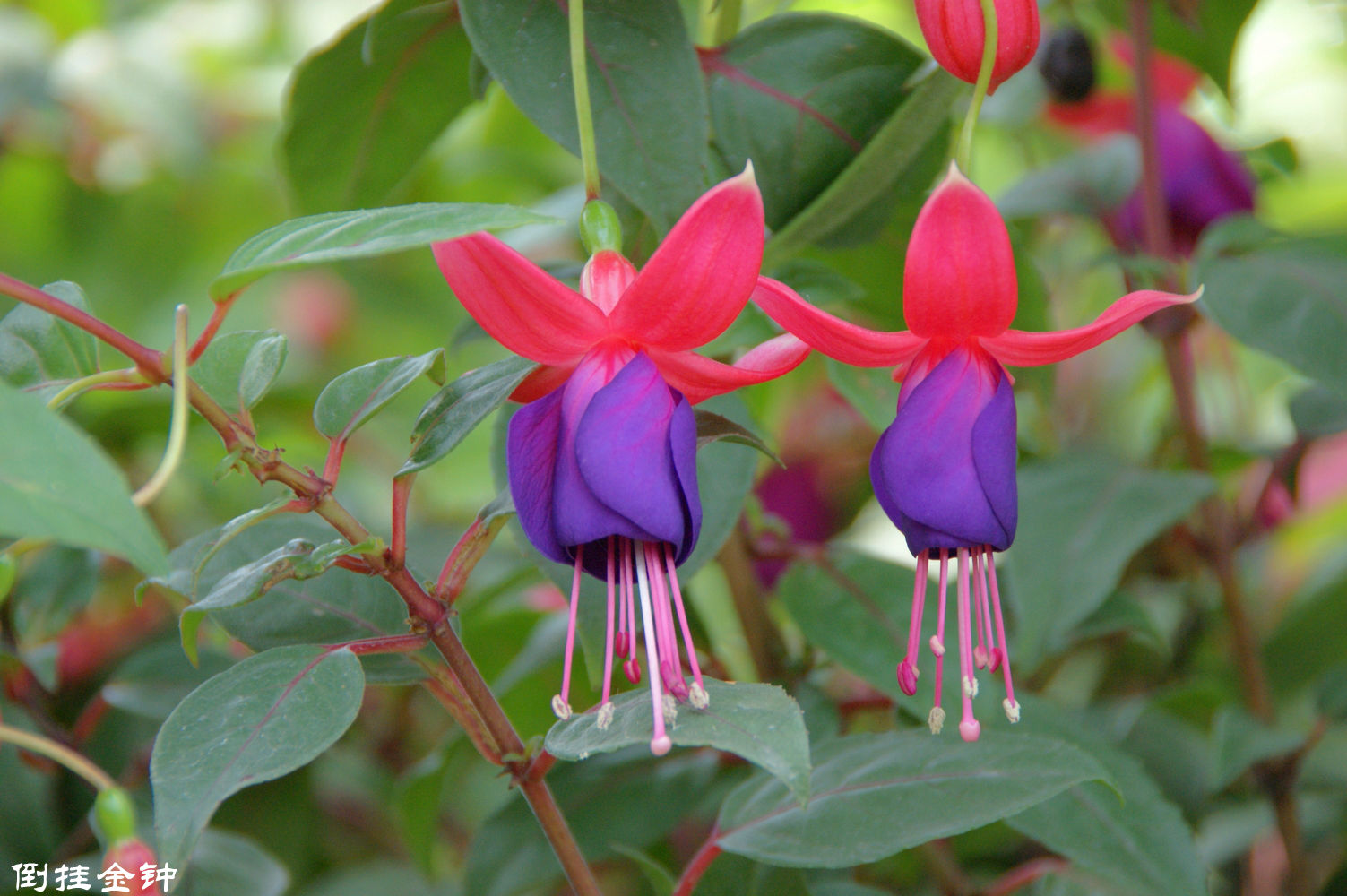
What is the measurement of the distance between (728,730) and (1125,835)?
12.5 inches

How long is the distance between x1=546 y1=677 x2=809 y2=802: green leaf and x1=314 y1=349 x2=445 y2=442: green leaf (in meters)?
0.15

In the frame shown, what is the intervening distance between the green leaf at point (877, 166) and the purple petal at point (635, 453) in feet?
0.64

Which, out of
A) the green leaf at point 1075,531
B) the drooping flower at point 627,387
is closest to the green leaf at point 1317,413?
the green leaf at point 1075,531

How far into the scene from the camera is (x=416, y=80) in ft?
2.23

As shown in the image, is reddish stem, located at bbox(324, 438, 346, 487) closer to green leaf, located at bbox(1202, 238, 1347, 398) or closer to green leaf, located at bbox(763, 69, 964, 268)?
green leaf, located at bbox(763, 69, 964, 268)

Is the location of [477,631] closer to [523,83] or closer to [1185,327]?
[523,83]

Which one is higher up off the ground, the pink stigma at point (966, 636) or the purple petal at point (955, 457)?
the purple petal at point (955, 457)

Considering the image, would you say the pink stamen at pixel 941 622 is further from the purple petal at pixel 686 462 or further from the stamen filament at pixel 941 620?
the purple petal at pixel 686 462

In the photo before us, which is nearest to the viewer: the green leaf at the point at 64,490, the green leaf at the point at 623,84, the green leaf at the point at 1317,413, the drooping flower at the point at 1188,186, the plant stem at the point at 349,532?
the green leaf at the point at 64,490

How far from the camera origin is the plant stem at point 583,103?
444 mm

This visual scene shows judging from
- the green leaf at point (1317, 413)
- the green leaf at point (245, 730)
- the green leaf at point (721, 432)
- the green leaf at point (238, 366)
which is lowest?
the green leaf at point (1317, 413)

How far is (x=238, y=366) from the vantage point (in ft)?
1.49

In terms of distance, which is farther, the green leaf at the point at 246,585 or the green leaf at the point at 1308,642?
the green leaf at the point at 1308,642

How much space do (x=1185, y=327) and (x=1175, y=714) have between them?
0.29 meters
